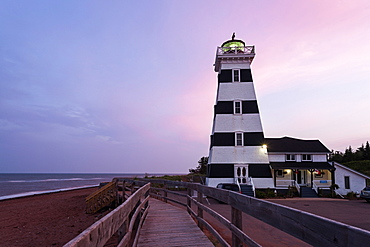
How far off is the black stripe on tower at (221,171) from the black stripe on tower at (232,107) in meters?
4.93

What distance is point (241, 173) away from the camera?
24234 millimetres

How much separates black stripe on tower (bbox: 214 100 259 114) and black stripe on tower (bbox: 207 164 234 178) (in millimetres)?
4935

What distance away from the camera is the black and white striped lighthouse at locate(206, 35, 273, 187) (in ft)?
79.6

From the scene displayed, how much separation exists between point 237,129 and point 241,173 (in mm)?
3975

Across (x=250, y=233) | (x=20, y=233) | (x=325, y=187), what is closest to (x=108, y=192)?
(x=20, y=233)

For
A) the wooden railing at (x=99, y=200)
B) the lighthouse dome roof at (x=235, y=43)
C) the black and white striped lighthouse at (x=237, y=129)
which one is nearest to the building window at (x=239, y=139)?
the black and white striped lighthouse at (x=237, y=129)

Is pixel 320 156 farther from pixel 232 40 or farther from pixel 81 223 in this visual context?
pixel 81 223

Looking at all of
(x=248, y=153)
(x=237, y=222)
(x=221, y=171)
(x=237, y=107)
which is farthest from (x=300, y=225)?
(x=237, y=107)

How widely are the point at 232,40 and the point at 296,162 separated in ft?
45.3

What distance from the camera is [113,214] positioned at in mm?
2625

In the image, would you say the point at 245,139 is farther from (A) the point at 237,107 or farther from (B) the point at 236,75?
(B) the point at 236,75

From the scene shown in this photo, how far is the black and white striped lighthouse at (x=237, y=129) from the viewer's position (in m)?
24.3

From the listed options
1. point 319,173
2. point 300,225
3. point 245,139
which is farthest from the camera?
point 319,173

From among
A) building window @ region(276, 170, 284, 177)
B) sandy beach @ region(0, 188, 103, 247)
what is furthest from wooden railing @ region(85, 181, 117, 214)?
building window @ region(276, 170, 284, 177)
